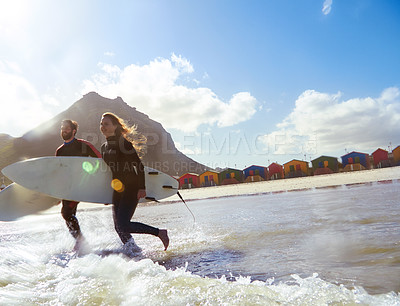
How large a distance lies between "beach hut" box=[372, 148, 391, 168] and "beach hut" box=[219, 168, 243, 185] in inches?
848

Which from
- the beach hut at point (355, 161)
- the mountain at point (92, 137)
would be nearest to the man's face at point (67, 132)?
the beach hut at point (355, 161)

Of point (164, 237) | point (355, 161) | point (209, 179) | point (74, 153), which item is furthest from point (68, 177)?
point (355, 161)

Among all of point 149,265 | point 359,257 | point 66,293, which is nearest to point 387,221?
point 359,257

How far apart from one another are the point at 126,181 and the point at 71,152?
5.44 ft

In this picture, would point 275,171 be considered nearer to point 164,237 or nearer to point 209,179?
point 209,179

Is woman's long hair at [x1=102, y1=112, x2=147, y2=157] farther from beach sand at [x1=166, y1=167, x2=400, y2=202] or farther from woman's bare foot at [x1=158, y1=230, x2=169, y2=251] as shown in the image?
beach sand at [x1=166, y1=167, x2=400, y2=202]

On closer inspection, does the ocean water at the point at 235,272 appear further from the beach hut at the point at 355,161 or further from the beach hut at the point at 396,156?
the beach hut at the point at 396,156

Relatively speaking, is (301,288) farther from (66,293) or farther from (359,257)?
(66,293)

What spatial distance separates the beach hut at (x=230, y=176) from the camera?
49.5 meters

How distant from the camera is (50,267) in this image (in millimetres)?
2811

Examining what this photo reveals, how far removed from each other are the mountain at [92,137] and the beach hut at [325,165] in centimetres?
6123

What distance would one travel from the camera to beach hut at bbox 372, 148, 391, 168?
4359 cm

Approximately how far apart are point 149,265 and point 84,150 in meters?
3.26

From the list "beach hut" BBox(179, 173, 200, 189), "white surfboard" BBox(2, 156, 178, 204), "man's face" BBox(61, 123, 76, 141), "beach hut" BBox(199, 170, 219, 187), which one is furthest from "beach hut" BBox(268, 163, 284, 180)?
"man's face" BBox(61, 123, 76, 141)
